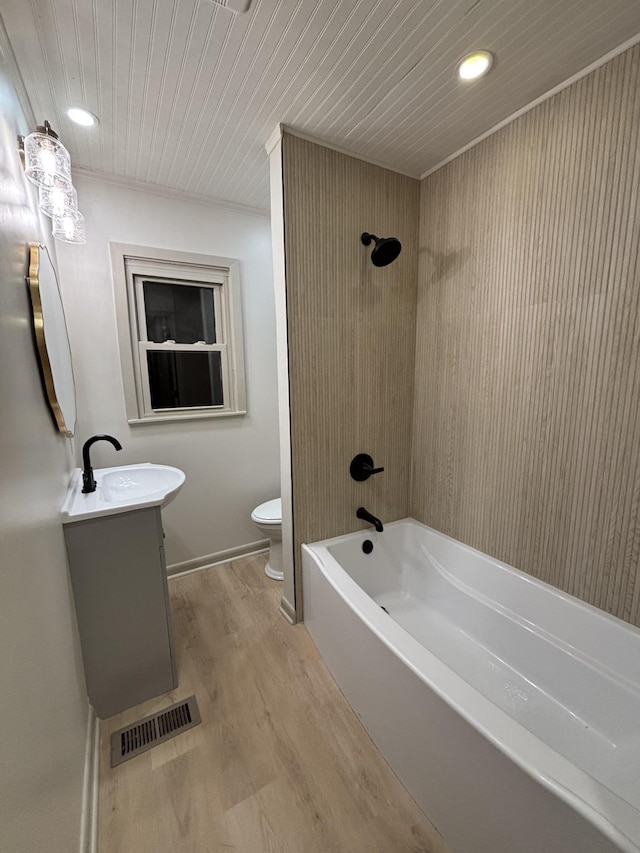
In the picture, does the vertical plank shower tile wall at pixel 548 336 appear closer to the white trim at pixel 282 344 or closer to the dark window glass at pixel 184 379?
the white trim at pixel 282 344

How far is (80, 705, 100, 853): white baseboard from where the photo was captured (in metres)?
0.98

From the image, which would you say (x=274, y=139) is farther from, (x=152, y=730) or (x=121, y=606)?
(x=152, y=730)

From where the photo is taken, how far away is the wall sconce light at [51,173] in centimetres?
114

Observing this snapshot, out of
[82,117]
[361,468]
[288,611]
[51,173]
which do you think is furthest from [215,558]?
[82,117]

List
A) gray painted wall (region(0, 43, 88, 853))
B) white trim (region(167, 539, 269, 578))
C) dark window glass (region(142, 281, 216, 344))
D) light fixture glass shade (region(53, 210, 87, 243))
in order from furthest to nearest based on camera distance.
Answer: white trim (region(167, 539, 269, 578)) → dark window glass (region(142, 281, 216, 344)) → light fixture glass shade (region(53, 210, 87, 243)) → gray painted wall (region(0, 43, 88, 853))

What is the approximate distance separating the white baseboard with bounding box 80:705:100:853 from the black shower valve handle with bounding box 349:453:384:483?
1554 mm

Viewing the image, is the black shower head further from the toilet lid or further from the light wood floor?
the light wood floor

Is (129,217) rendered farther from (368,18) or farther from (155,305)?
(368,18)

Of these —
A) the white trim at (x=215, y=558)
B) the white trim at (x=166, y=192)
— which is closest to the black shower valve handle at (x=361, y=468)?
the white trim at (x=215, y=558)

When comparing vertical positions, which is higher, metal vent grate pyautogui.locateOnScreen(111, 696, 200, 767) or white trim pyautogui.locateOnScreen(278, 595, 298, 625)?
white trim pyautogui.locateOnScreen(278, 595, 298, 625)

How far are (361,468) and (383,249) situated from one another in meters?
1.18

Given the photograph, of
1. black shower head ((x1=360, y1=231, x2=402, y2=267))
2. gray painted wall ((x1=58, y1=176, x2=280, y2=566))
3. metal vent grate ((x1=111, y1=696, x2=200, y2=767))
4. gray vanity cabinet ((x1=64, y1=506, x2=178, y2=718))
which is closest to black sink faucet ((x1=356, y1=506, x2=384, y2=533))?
gray painted wall ((x1=58, y1=176, x2=280, y2=566))

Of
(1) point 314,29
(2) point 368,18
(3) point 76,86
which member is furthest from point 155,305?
(2) point 368,18

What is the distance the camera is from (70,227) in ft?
4.59
